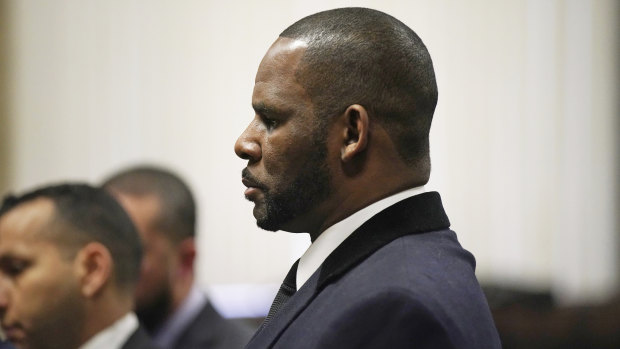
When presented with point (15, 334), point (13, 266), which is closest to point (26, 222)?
point (13, 266)

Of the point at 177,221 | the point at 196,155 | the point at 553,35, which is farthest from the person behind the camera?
the point at 553,35

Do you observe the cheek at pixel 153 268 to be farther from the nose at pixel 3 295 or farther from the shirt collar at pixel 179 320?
the nose at pixel 3 295

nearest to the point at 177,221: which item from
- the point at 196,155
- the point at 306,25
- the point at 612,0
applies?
the point at 306,25

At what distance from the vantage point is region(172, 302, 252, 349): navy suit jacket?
121 inches

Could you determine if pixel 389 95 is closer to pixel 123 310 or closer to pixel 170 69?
pixel 123 310

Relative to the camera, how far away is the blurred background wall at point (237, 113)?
5.63m

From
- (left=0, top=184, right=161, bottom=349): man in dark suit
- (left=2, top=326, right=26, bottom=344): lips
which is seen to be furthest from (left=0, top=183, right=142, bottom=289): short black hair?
(left=2, top=326, right=26, bottom=344): lips

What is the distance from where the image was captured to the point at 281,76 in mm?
1512

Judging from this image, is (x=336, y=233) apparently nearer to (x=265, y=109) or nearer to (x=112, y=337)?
(x=265, y=109)

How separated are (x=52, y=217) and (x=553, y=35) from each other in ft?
14.5

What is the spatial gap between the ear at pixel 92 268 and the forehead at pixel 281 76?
38.2 inches

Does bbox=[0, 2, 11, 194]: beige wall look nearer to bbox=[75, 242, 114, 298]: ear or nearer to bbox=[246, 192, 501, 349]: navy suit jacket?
bbox=[75, 242, 114, 298]: ear

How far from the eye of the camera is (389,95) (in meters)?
1.48

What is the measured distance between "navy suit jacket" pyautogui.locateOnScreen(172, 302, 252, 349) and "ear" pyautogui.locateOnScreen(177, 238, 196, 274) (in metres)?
0.16
